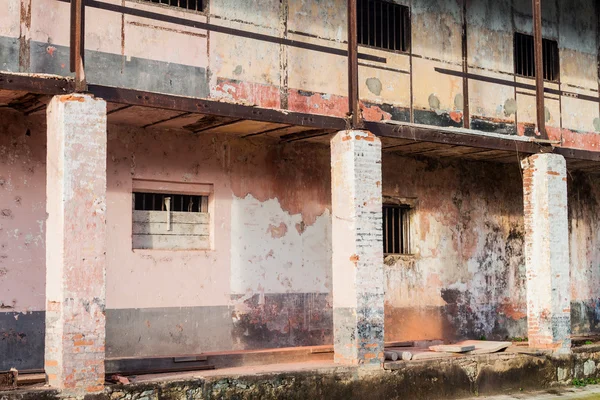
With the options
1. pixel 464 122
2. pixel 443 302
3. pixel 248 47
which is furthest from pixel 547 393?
pixel 248 47

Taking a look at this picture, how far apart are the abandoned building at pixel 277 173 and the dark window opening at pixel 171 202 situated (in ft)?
0.08

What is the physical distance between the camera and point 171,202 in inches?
476

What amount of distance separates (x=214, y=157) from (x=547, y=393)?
593 centimetres

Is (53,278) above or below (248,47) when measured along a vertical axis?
below

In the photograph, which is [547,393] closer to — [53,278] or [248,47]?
[248,47]

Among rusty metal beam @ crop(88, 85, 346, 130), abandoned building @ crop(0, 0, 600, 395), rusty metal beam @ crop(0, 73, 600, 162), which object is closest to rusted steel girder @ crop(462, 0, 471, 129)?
abandoned building @ crop(0, 0, 600, 395)

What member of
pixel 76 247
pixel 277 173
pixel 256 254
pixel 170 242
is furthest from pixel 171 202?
pixel 76 247

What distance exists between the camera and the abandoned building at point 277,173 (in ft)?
30.7

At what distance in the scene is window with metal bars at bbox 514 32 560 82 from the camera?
1498 cm

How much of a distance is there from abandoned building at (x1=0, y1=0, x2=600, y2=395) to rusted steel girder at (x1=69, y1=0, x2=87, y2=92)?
3cm

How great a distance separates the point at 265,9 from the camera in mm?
11992

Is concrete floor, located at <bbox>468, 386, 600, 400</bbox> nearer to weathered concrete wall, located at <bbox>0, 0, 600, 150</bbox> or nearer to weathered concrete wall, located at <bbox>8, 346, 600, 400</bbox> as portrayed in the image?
weathered concrete wall, located at <bbox>8, 346, 600, 400</bbox>

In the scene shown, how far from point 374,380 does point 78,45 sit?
17.8 feet

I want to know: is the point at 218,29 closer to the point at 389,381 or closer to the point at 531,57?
the point at 389,381
